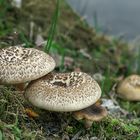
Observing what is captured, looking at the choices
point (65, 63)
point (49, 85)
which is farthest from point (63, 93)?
point (65, 63)

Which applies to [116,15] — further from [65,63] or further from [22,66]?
[22,66]

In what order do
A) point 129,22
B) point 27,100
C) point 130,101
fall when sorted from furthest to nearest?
point 129,22
point 130,101
point 27,100

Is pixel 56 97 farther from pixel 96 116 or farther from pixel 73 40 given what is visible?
pixel 73 40

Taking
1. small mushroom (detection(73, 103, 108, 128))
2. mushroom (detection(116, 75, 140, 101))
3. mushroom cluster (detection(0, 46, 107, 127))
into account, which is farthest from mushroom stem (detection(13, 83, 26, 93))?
mushroom (detection(116, 75, 140, 101))

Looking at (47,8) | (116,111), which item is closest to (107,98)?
(116,111)

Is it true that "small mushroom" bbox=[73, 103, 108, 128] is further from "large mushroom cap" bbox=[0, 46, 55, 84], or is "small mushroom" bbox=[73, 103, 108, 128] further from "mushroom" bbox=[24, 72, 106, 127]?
"large mushroom cap" bbox=[0, 46, 55, 84]

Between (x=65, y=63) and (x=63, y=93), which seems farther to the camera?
(x=65, y=63)

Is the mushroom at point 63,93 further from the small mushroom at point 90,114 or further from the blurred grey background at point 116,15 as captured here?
the blurred grey background at point 116,15
